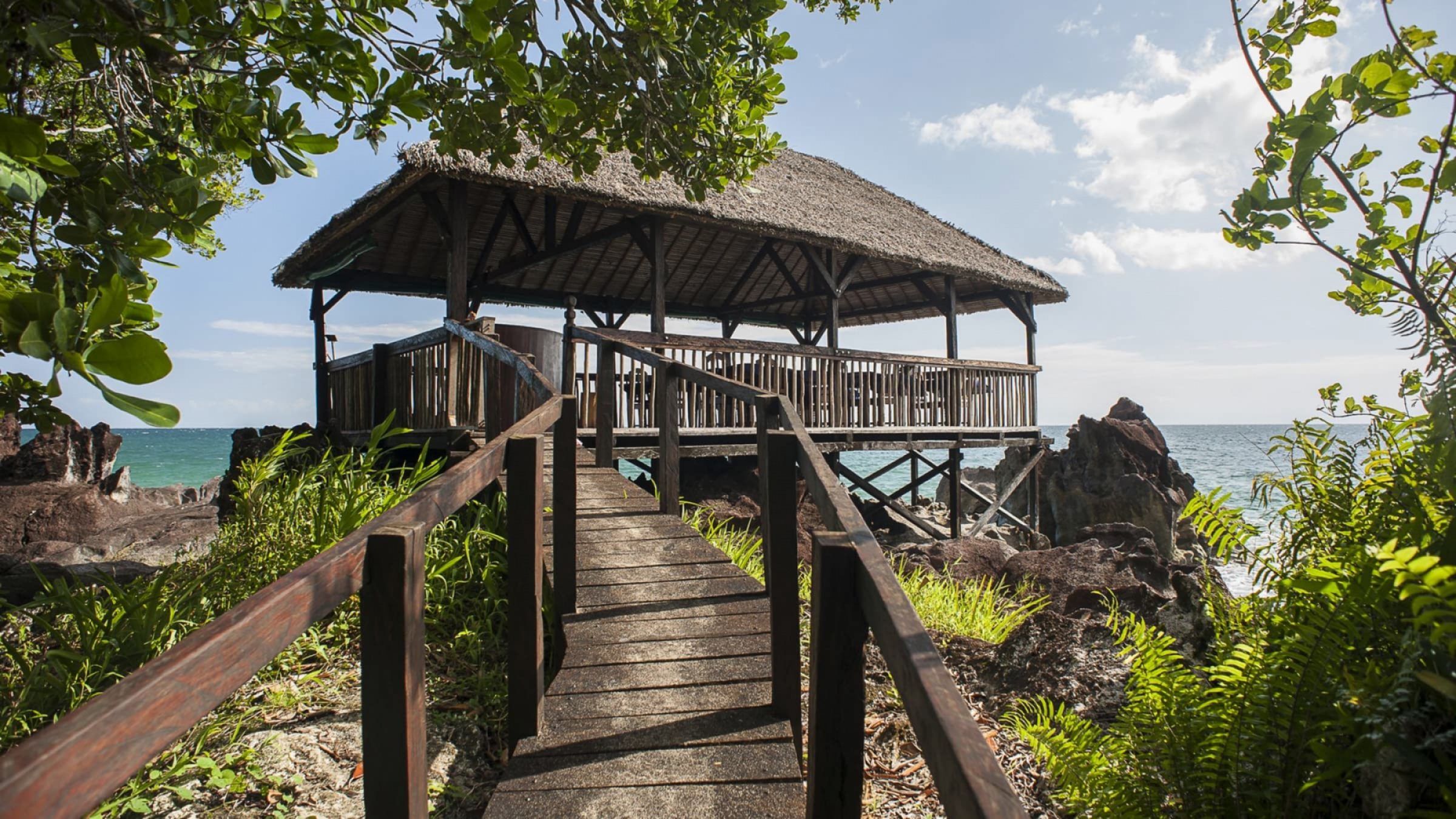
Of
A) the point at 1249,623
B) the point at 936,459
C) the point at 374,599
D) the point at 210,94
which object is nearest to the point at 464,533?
the point at 210,94

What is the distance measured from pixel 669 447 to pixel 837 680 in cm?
362

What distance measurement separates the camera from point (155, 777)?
2.62m

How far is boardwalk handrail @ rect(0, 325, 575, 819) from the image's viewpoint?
778 mm

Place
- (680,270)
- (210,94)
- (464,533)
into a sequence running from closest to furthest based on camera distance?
(210,94) < (464,533) < (680,270)

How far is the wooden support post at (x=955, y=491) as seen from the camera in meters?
13.5

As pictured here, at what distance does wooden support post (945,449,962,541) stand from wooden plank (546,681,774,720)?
11213mm

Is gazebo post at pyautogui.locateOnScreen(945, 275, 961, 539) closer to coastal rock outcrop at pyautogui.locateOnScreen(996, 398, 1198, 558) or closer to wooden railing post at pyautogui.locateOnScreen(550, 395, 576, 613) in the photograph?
coastal rock outcrop at pyautogui.locateOnScreen(996, 398, 1198, 558)

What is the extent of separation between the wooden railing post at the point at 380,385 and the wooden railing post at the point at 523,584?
6.85 m

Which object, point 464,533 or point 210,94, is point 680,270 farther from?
point 210,94

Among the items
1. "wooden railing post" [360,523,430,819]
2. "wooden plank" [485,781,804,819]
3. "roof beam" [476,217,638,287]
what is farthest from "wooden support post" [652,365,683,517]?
"roof beam" [476,217,638,287]

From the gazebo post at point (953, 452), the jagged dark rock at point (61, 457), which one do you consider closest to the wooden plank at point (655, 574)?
the gazebo post at point (953, 452)

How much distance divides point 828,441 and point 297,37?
881cm

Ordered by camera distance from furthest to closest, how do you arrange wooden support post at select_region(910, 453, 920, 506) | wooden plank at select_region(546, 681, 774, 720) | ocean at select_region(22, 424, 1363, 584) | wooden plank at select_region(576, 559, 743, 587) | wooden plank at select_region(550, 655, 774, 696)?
ocean at select_region(22, 424, 1363, 584) < wooden support post at select_region(910, 453, 920, 506) < wooden plank at select_region(576, 559, 743, 587) < wooden plank at select_region(550, 655, 774, 696) < wooden plank at select_region(546, 681, 774, 720)

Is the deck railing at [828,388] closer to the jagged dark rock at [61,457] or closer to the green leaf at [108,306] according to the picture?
the green leaf at [108,306]
